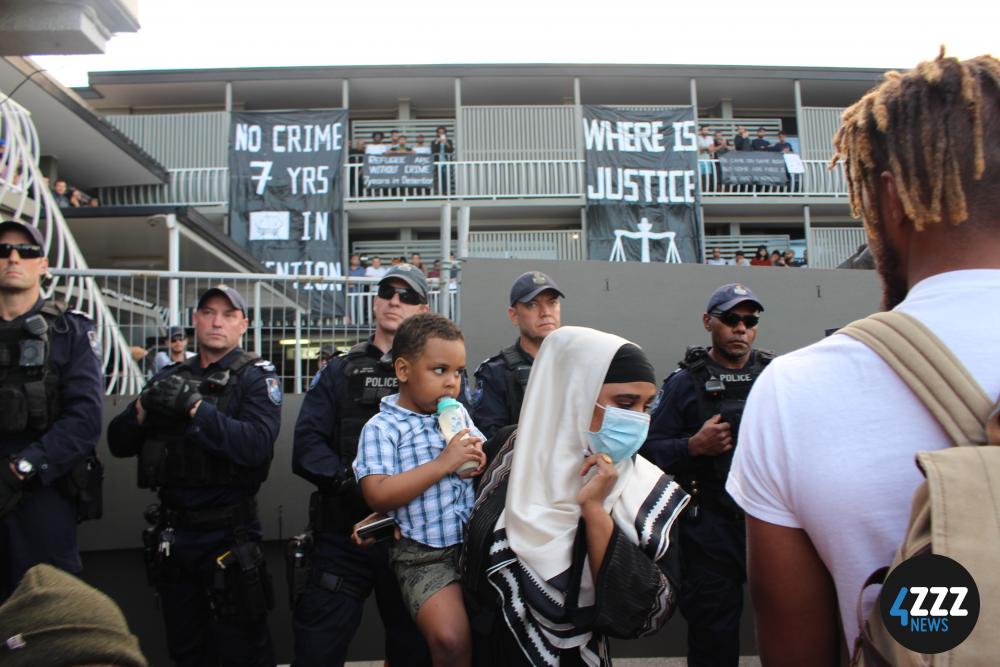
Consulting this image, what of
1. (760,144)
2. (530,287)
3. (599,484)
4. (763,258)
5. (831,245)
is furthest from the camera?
(831,245)

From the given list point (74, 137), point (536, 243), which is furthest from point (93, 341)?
point (536, 243)

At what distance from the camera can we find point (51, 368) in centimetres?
308

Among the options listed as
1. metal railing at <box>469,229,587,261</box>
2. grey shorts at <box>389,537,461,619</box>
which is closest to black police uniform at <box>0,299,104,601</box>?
grey shorts at <box>389,537,461,619</box>

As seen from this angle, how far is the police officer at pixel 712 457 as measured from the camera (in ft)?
10.9

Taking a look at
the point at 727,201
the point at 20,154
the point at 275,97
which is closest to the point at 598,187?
the point at 727,201

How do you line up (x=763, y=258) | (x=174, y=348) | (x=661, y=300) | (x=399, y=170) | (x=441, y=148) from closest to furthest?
(x=174, y=348), (x=661, y=300), (x=763, y=258), (x=399, y=170), (x=441, y=148)

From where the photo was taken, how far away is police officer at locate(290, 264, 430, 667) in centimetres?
287

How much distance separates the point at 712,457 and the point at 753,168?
16.5 meters

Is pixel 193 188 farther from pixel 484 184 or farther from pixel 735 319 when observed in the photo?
pixel 735 319

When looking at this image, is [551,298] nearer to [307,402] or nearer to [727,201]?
[307,402]

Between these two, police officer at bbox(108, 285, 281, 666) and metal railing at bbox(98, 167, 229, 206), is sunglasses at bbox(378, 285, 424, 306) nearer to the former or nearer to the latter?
police officer at bbox(108, 285, 281, 666)

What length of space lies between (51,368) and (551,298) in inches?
95.0

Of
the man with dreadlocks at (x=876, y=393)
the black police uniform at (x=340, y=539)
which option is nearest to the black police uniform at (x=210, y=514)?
the black police uniform at (x=340, y=539)

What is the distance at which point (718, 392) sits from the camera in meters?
3.59
